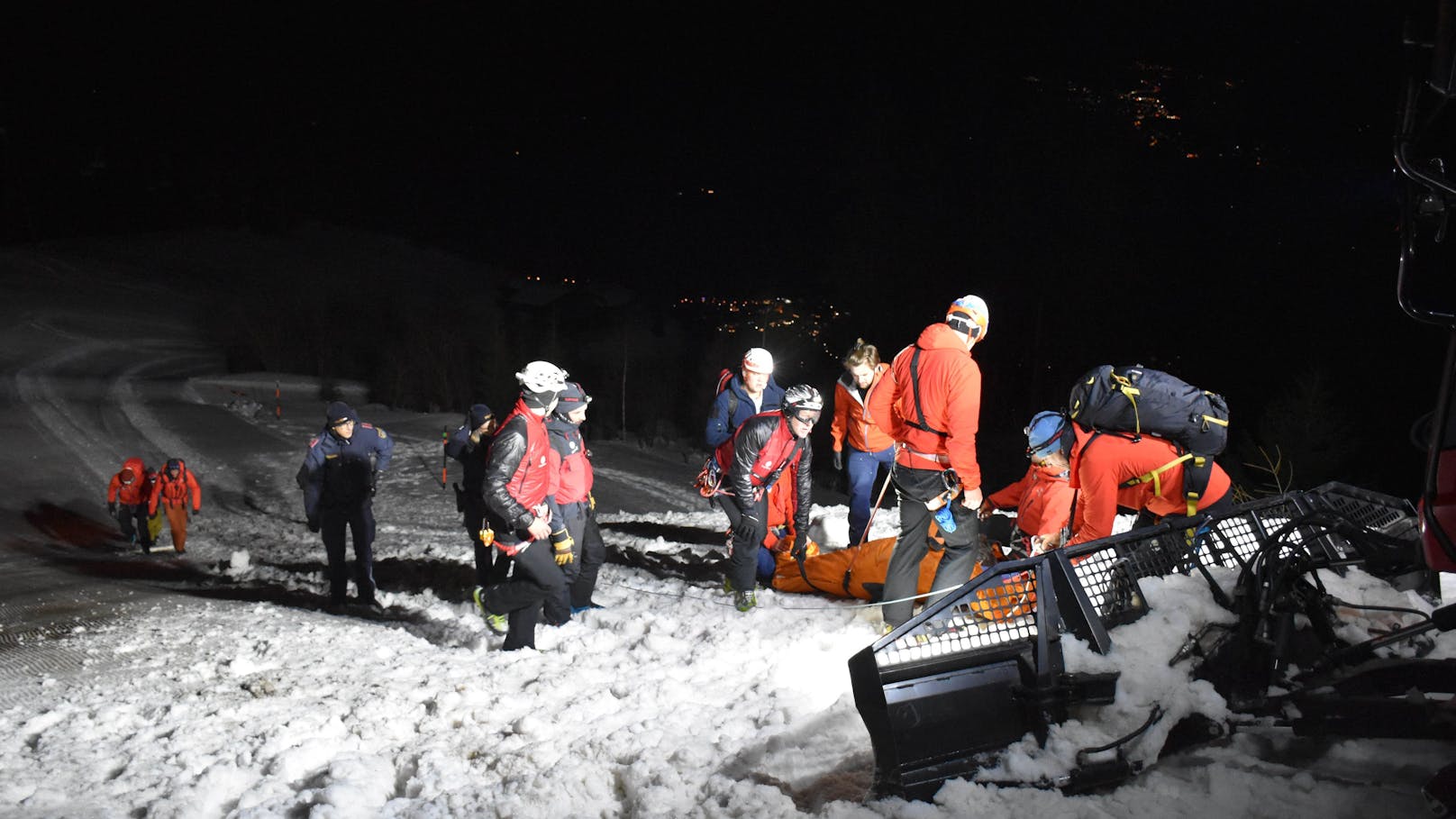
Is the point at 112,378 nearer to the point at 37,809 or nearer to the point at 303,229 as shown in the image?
the point at 37,809

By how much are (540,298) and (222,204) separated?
123 ft

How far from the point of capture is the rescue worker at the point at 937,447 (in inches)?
194

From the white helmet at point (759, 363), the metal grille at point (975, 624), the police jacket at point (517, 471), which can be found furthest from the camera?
the white helmet at point (759, 363)

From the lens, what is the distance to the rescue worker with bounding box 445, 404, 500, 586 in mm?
7031

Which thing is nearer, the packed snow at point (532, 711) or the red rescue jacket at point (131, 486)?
A: the packed snow at point (532, 711)

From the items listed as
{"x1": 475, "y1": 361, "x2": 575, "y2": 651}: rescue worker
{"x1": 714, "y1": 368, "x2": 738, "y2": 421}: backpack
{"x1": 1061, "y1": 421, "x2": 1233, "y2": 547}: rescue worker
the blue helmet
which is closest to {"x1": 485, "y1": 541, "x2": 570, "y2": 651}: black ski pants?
{"x1": 475, "y1": 361, "x2": 575, "y2": 651}: rescue worker

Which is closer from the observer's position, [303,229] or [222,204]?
[222,204]

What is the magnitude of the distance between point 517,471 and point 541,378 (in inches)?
23.8

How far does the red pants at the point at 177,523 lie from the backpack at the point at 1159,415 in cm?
1058

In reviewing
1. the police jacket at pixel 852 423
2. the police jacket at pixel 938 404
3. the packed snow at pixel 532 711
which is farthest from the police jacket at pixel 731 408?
the police jacket at pixel 938 404

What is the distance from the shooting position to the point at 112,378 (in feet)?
90.8

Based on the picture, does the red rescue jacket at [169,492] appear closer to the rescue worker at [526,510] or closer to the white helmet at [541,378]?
the rescue worker at [526,510]

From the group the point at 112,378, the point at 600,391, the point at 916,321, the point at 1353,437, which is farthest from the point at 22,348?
the point at 1353,437

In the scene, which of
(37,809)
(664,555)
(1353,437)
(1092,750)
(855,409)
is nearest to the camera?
(1092,750)
